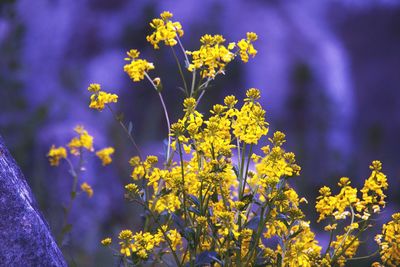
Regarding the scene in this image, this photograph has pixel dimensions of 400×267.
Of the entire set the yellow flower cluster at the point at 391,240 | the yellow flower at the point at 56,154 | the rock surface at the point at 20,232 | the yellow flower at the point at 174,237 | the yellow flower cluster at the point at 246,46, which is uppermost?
the yellow flower cluster at the point at 246,46

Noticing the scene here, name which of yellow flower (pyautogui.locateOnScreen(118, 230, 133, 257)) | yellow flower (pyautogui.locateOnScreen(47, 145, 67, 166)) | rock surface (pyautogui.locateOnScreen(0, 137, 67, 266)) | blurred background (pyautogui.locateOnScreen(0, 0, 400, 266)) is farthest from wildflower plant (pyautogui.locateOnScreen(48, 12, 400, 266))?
blurred background (pyautogui.locateOnScreen(0, 0, 400, 266))

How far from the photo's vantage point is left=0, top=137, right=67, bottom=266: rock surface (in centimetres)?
240

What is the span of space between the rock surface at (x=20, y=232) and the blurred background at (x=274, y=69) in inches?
186

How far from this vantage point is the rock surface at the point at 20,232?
2400 millimetres

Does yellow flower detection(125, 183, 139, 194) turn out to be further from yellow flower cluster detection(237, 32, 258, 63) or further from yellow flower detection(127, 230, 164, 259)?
yellow flower cluster detection(237, 32, 258, 63)

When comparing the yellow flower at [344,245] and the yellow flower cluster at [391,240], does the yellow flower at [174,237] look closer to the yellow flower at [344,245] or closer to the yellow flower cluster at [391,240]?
the yellow flower at [344,245]

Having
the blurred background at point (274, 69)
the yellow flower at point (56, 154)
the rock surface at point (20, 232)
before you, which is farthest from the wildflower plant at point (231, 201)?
the blurred background at point (274, 69)

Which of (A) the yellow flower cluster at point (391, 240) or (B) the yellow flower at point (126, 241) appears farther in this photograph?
(A) the yellow flower cluster at point (391, 240)

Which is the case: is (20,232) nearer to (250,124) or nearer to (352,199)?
(250,124)

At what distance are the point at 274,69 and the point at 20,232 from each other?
679 cm

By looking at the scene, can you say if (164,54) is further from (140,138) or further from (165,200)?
(165,200)

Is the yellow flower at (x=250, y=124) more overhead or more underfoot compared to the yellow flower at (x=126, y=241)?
more overhead

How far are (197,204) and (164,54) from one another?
5.95m

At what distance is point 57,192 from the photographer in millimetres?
6227
